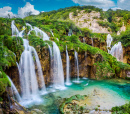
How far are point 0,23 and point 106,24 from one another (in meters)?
29.3

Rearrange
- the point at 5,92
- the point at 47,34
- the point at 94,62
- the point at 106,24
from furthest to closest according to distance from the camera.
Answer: the point at 106,24
the point at 47,34
the point at 94,62
the point at 5,92

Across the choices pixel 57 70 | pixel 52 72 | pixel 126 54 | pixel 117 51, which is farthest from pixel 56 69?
pixel 126 54

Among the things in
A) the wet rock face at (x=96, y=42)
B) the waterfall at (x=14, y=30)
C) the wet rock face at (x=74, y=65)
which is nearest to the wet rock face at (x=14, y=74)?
the wet rock face at (x=74, y=65)

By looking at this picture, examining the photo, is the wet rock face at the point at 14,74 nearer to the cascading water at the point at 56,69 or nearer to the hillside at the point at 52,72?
the hillside at the point at 52,72

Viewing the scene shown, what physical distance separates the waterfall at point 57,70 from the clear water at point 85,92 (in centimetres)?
136

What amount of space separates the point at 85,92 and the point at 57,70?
4.32 meters

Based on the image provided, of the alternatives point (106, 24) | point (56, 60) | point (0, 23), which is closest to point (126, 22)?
point (106, 24)

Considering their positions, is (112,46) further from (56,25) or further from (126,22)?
(126,22)

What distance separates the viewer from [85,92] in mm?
12469

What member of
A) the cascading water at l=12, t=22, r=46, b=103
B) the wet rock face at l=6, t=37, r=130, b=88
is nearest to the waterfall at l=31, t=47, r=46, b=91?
the cascading water at l=12, t=22, r=46, b=103

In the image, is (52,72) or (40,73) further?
(52,72)

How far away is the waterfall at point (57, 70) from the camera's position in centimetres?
1450

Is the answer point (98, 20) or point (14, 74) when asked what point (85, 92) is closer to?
point (14, 74)

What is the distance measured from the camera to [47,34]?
60.7 ft
